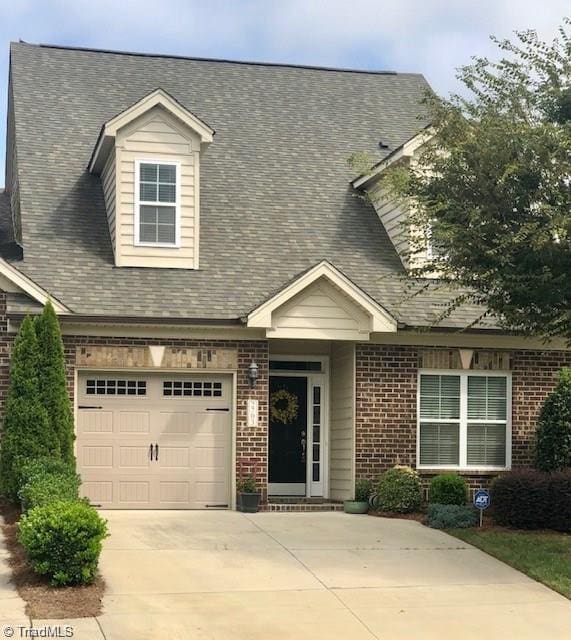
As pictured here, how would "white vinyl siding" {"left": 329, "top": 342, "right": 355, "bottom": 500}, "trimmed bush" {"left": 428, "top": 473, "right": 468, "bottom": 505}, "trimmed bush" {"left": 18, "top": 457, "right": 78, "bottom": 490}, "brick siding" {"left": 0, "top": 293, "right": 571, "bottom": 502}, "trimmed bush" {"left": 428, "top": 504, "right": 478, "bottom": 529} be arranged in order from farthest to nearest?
"white vinyl siding" {"left": 329, "top": 342, "right": 355, "bottom": 500} → "brick siding" {"left": 0, "top": 293, "right": 571, "bottom": 502} → "trimmed bush" {"left": 428, "top": 473, "right": 468, "bottom": 505} → "trimmed bush" {"left": 428, "top": 504, "right": 478, "bottom": 529} → "trimmed bush" {"left": 18, "top": 457, "right": 78, "bottom": 490}

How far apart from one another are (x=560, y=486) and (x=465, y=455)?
279 centimetres

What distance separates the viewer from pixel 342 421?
17547mm

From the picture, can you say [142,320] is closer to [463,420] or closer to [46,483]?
[46,483]

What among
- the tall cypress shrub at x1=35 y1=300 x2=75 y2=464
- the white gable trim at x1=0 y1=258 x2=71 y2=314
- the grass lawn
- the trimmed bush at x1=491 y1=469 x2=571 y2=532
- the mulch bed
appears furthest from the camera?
the white gable trim at x1=0 y1=258 x2=71 y2=314

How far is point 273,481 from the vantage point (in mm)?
18172

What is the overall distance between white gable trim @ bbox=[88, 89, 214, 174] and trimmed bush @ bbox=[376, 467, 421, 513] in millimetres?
6472

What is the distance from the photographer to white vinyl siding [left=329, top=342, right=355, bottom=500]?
668 inches

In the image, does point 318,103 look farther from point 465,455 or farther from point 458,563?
point 458,563

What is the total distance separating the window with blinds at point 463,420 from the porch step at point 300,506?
1616 millimetres

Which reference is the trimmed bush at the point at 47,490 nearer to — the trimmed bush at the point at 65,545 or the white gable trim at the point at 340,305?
the trimmed bush at the point at 65,545

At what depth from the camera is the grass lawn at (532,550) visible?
39.1ft

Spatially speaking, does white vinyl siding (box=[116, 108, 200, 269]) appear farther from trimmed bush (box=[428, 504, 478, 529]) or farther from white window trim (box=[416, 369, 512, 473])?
trimmed bush (box=[428, 504, 478, 529])

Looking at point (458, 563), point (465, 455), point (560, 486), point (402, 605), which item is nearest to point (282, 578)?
point (402, 605)

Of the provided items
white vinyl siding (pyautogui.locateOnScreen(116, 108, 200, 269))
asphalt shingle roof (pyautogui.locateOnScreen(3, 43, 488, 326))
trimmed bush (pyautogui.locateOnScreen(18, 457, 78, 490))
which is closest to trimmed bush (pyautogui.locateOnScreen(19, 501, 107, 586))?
trimmed bush (pyautogui.locateOnScreen(18, 457, 78, 490))
